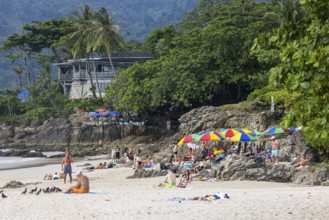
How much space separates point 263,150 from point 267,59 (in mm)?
12840

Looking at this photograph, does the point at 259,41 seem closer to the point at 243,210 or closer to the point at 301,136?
the point at 243,210

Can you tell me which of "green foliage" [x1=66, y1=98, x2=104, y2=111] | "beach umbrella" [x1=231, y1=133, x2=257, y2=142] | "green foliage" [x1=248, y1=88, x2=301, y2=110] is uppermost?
"green foliage" [x1=66, y1=98, x2=104, y2=111]

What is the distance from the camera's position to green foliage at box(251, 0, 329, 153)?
21.1ft

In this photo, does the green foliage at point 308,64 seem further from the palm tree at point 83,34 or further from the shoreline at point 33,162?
the palm tree at point 83,34

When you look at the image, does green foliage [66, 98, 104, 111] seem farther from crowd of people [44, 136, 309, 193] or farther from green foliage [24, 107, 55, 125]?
crowd of people [44, 136, 309, 193]

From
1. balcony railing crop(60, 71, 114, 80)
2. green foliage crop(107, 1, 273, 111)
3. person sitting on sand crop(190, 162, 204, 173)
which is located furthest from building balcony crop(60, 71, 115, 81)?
person sitting on sand crop(190, 162, 204, 173)

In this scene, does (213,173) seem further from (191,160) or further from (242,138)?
(191,160)

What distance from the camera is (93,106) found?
6038 cm

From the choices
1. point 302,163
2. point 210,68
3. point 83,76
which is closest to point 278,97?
point 302,163

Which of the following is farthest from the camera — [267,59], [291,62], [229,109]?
[267,59]

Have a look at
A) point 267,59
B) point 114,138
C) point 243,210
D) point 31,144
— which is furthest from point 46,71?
point 243,210

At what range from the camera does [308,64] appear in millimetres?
6621

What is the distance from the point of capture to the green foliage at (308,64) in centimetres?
644

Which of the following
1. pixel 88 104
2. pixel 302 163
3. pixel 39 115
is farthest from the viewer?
pixel 39 115
